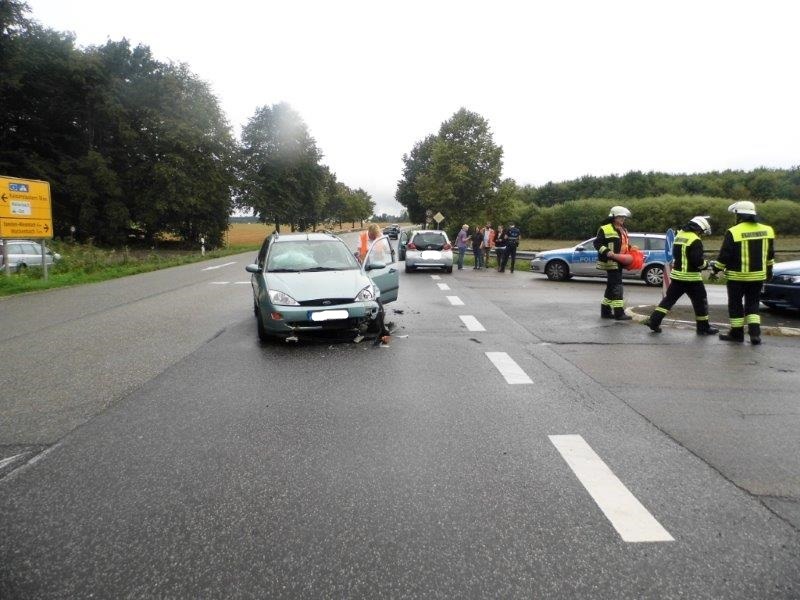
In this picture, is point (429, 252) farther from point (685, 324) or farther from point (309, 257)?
point (309, 257)

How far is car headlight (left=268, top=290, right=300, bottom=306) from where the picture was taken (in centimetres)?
796

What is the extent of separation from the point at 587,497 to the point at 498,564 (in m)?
0.91

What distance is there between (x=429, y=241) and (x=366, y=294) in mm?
14415

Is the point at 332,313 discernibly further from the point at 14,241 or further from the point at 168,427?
the point at 14,241

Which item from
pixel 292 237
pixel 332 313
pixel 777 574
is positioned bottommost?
pixel 777 574

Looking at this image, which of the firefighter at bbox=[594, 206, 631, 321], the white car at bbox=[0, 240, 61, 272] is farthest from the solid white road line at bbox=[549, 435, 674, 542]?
the white car at bbox=[0, 240, 61, 272]

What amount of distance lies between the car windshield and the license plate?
133cm

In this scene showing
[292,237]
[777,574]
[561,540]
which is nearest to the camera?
[777,574]

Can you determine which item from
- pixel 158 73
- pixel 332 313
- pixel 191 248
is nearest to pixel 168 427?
pixel 332 313

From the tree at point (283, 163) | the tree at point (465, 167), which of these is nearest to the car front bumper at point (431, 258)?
the tree at point (465, 167)

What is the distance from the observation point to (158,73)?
151 feet

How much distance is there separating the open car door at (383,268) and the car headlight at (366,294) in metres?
1.13

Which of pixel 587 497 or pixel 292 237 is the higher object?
pixel 292 237

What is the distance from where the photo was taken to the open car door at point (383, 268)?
9.88 m
